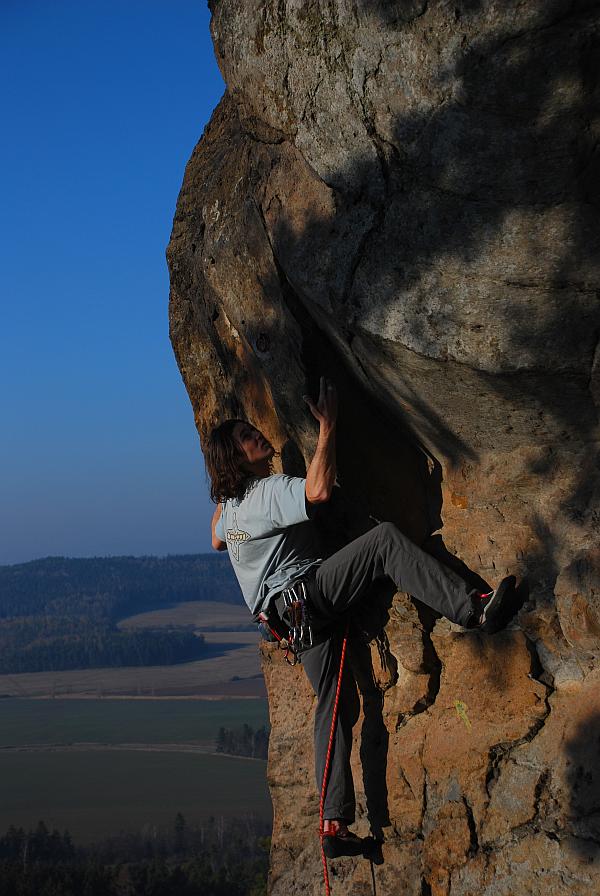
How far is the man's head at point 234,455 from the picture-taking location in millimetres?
5605

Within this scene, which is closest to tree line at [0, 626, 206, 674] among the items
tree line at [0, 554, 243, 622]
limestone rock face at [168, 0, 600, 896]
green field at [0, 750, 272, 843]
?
tree line at [0, 554, 243, 622]

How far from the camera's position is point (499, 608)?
489 centimetres

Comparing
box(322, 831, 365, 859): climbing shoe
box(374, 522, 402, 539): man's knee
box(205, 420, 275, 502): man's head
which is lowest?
box(322, 831, 365, 859): climbing shoe

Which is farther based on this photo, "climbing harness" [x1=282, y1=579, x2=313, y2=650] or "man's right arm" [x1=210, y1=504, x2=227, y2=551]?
"man's right arm" [x1=210, y1=504, x2=227, y2=551]

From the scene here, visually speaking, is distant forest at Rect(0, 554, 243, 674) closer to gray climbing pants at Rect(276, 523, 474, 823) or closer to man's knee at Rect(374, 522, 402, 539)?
gray climbing pants at Rect(276, 523, 474, 823)

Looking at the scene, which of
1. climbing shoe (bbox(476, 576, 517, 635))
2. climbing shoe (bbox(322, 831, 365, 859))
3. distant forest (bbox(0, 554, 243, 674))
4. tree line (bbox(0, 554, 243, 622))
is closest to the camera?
climbing shoe (bbox(476, 576, 517, 635))

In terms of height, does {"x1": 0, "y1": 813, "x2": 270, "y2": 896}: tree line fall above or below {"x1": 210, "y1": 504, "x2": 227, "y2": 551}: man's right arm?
below

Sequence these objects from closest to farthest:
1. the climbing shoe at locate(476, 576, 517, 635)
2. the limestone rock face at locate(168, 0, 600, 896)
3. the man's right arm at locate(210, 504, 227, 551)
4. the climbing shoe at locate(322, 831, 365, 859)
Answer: the limestone rock face at locate(168, 0, 600, 896), the climbing shoe at locate(476, 576, 517, 635), the climbing shoe at locate(322, 831, 365, 859), the man's right arm at locate(210, 504, 227, 551)

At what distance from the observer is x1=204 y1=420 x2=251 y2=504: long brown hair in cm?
560

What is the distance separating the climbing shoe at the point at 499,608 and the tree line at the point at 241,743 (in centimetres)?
5870

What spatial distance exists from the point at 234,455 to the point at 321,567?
88 centimetres

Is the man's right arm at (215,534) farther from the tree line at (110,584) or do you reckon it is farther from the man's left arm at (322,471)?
the tree line at (110,584)

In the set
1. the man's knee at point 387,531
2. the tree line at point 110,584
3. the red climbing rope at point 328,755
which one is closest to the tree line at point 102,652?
the tree line at point 110,584

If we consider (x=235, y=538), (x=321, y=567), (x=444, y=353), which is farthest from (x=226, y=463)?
(x=444, y=353)
